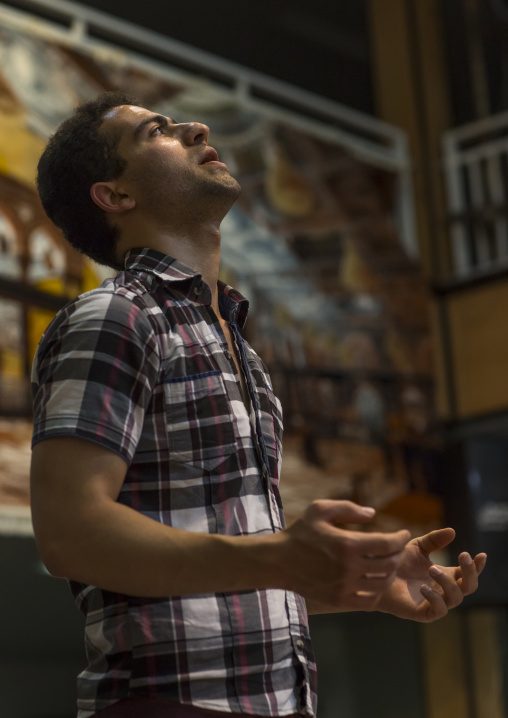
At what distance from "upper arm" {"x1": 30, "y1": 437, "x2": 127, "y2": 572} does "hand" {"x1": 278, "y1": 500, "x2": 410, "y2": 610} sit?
0.21 metres

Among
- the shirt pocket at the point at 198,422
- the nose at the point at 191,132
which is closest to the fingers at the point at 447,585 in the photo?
the shirt pocket at the point at 198,422

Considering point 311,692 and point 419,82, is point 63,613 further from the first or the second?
point 419,82

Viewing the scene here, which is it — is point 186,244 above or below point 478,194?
below

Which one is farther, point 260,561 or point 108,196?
point 108,196

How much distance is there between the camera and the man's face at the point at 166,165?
148cm

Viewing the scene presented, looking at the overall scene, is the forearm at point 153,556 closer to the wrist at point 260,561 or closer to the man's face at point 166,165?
the wrist at point 260,561

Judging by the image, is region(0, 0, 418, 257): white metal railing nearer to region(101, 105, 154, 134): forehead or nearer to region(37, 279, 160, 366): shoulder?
region(101, 105, 154, 134): forehead

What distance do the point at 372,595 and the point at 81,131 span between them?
914 millimetres

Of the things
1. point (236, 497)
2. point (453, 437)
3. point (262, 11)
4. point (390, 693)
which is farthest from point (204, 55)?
point (236, 497)

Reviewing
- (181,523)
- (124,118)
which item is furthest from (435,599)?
(124,118)

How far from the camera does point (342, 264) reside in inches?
232

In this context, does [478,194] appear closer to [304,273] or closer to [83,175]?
[304,273]

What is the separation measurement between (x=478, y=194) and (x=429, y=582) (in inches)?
219

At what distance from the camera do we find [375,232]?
621 cm
